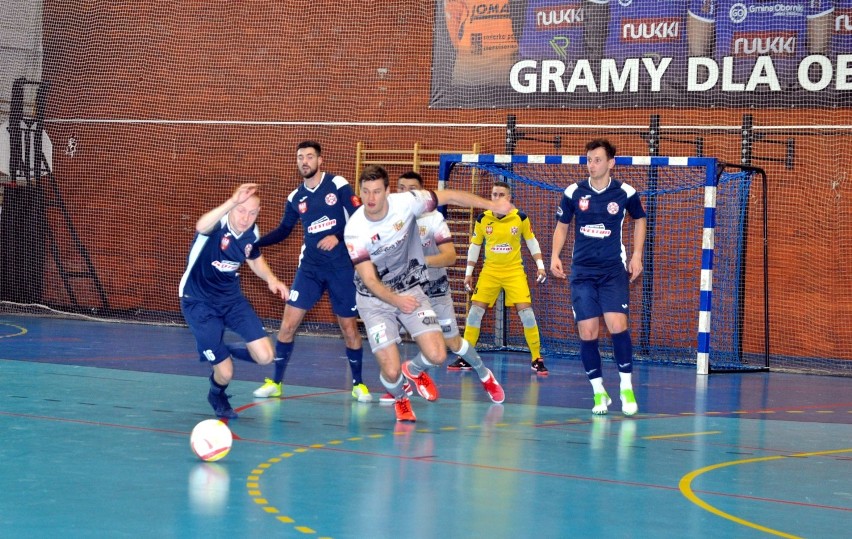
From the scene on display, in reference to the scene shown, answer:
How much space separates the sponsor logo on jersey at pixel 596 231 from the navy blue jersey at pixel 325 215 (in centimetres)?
189

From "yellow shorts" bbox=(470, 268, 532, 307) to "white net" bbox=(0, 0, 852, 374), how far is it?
117 inches

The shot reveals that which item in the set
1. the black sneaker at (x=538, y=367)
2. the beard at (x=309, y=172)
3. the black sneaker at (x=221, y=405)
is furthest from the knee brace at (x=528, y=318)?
the black sneaker at (x=221, y=405)

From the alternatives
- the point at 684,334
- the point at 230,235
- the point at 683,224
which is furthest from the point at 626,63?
the point at 230,235

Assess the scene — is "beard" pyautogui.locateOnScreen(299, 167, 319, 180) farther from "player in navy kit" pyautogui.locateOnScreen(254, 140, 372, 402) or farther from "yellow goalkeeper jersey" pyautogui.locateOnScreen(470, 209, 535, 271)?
"yellow goalkeeper jersey" pyautogui.locateOnScreen(470, 209, 535, 271)

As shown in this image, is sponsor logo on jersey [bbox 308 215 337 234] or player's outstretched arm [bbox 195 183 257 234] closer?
player's outstretched arm [bbox 195 183 257 234]

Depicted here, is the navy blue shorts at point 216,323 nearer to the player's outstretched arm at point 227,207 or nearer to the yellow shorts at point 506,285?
the player's outstretched arm at point 227,207

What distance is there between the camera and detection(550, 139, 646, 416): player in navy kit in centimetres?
873

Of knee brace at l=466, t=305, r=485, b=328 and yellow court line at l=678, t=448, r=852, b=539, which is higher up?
knee brace at l=466, t=305, r=485, b=328

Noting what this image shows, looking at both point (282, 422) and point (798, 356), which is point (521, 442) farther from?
point (798, 356)

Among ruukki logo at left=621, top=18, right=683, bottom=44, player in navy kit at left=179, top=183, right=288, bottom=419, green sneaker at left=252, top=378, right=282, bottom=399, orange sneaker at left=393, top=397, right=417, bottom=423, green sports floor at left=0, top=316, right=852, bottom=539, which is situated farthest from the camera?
ruukki logo at left=621, top=18, right=683, bottom=44

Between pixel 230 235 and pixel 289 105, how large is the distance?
32.2ft

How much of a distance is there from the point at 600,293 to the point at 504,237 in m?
3.54

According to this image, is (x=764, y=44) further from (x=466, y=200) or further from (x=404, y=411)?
(x=404, y=411)

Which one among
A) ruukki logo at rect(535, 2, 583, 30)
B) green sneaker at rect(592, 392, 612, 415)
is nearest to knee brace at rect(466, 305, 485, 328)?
green sneaker at rect(592, 392, 612, 415)
